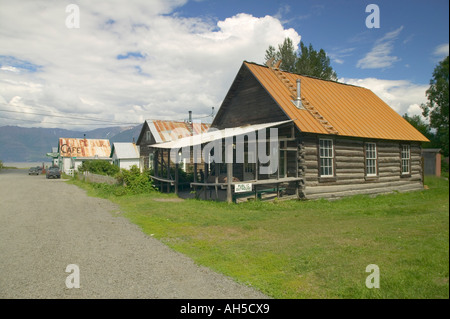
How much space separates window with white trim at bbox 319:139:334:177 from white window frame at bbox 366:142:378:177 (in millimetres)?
3210

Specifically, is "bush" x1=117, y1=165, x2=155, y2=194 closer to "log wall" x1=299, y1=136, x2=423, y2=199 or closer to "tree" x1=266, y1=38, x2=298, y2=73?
"log wall" x1=299, y1=136, x2=423, y2=199

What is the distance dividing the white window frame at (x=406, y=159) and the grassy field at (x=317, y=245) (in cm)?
913

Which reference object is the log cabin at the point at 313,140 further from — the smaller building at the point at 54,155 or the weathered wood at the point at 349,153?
the smaller building at the point at 54,155

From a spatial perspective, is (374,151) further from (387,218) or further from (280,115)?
(387,218)

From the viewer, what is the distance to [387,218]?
10.5 metres

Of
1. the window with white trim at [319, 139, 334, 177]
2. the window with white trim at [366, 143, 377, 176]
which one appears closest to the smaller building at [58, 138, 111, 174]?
the window with white trim at [319, 139, 334, 177]

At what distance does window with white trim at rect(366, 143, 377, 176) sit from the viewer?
1859 cm

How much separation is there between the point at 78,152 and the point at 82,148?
49.8 inches

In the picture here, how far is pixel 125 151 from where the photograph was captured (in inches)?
1665

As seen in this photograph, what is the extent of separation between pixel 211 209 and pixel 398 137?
13452 mm

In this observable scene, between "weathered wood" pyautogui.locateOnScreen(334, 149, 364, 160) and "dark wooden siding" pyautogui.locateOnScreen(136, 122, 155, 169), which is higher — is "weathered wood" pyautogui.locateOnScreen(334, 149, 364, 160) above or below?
below

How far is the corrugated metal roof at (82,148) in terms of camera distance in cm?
5500

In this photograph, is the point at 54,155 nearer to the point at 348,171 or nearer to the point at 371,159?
the point at 348,171
